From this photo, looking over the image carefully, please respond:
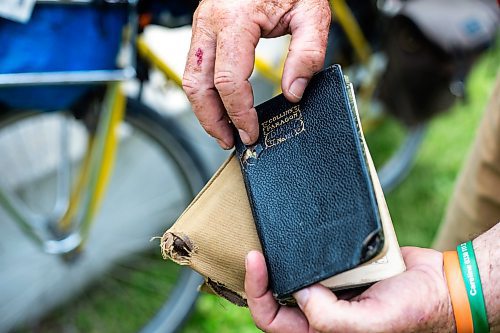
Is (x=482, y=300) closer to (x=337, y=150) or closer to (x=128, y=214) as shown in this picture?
(x=337, y=150)

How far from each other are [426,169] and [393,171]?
245mm

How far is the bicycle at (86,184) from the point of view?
4.96 ft

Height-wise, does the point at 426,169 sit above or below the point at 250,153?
below

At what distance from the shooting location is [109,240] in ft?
7.00

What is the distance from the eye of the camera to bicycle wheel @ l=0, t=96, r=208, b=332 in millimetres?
1884

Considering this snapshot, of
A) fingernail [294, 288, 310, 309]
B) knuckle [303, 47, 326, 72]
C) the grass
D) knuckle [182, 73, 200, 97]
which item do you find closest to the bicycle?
the grass

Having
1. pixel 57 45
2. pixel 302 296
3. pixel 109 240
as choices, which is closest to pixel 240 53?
pixel 302 296

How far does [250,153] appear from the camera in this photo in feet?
3.25

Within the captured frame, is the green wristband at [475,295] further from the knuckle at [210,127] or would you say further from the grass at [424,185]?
the grass at [424,185]

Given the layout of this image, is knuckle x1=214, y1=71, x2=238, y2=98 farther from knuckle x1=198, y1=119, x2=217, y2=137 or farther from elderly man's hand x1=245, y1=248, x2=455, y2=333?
elderly man's hand x1=245, y1=248, x2=455, y2=333

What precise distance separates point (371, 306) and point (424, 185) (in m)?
1.83

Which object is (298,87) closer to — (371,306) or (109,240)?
(371,306)

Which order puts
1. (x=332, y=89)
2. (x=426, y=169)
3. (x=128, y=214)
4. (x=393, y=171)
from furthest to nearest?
(x=426, y=169) < (x=393, y=171) < (x=128, y=214) < (x=332, y=89)

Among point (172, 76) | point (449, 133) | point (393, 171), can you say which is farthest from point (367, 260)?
point (449, 133)
